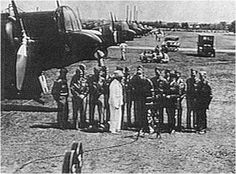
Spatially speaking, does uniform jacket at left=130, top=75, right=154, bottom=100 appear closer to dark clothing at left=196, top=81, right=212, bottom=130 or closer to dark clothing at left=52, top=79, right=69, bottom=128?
dark clothing at left=196, top=81, right=212, bottom=130

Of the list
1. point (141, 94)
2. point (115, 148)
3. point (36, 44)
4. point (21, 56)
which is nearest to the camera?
point (115, 148)

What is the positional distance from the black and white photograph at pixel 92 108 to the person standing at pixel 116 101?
2cm

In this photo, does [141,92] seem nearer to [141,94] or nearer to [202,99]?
[141,94]

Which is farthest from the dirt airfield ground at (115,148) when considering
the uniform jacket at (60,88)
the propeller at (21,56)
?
the propeller at (21,56)

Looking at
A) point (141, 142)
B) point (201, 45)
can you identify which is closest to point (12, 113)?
point (141, 142)

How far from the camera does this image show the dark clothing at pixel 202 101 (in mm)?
8625

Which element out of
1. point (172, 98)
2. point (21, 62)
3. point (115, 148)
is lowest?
point (115, 148)

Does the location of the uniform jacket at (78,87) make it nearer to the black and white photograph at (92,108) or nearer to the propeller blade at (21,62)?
the black and white photograph at (92,108)

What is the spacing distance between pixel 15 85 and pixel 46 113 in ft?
4.95

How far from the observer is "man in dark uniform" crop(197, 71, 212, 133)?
862cm

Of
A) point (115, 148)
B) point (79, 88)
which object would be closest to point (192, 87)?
point (115, 148)

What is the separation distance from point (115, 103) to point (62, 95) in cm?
126

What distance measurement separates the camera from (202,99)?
871cm

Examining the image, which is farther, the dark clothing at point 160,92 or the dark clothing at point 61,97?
the dark clothing at point 61,97
